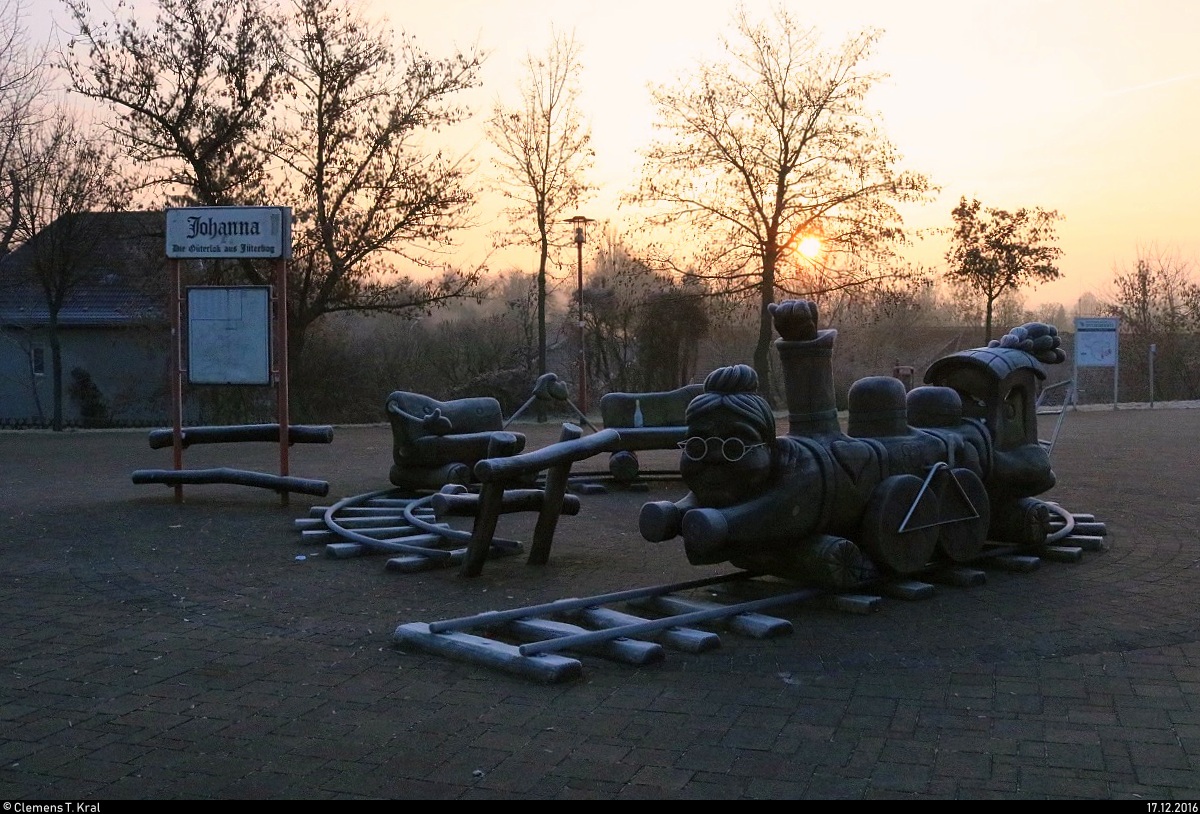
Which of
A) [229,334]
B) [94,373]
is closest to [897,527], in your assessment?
[229,334]

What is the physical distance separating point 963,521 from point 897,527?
788 millimetres

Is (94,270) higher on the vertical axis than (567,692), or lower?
higher

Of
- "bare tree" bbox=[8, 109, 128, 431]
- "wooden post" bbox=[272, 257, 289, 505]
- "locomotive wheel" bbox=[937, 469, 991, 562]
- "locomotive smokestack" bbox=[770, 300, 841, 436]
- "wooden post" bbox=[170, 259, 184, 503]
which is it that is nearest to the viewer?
"locomotive smokestack" bbox=[770, 300, 841, 436]

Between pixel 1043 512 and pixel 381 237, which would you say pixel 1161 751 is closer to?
pixel 1043 512

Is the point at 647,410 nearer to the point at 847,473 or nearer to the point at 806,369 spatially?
the point at 806,369

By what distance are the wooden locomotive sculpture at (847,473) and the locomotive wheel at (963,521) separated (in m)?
0.01

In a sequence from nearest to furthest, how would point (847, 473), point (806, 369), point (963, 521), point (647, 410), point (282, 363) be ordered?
1. point (847, 473)
2. point (806, 369)
3. point (963, 521)
4. point (282, 363)
5. point (647, 410)

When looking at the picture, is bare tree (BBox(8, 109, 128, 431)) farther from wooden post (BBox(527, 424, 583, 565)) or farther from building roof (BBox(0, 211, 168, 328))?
wooden post (BBox(527, 424, 583, 565))

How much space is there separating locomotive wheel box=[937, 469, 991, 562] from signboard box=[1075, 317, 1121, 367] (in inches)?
991

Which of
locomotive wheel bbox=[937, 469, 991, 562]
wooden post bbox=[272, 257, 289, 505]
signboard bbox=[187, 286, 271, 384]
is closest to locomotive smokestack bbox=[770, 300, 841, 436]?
locomotive wheel bbox=[937, 469, 991, 562]

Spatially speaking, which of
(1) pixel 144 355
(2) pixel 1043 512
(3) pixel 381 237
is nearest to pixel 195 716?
(2) pixel 1043 512

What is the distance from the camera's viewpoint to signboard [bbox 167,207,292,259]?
40.1 feet

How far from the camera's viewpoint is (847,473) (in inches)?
265

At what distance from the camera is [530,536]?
9695 millimetres
